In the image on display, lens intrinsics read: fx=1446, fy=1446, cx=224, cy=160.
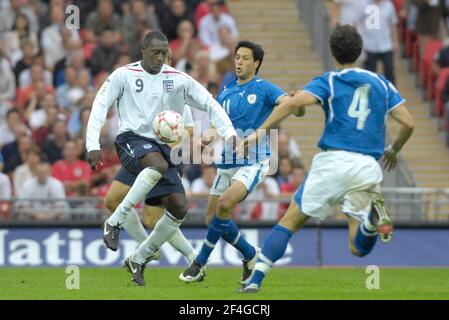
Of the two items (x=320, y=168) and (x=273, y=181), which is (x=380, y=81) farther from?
(x=273, y=181)

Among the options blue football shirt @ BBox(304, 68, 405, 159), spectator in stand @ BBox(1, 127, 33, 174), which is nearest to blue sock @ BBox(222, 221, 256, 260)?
blue football shirt @ BBox(304, 68, 405, 159)

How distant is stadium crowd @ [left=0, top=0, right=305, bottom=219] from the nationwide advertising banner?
15.1 inches

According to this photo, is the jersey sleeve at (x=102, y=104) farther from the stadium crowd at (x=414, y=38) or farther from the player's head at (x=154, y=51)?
the stadium crowd at (x=414, y=38)

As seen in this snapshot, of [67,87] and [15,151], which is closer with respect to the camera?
[15,151]

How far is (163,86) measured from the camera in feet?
47.9

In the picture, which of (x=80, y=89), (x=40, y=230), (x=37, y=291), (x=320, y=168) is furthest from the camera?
(x=80, y=89)

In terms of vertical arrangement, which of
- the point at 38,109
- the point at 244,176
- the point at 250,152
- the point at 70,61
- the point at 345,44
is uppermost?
the point at 345,44

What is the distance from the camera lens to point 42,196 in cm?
2073

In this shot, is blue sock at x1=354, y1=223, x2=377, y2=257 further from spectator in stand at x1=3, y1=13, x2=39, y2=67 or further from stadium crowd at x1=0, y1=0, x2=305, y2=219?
spectator in stand at x1=3, y1=13, x2=39, y2=67

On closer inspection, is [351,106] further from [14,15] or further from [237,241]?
[14,15]

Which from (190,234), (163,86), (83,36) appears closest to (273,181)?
(190,234)

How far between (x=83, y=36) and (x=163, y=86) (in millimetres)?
10334

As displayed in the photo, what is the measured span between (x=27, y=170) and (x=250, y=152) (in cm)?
724

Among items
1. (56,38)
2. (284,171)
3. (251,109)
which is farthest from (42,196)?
(251,109)
